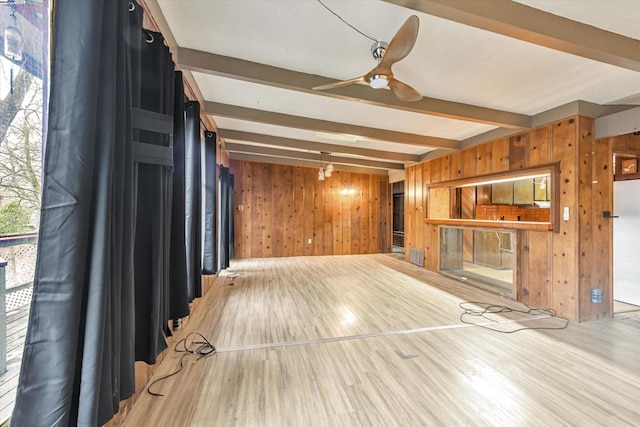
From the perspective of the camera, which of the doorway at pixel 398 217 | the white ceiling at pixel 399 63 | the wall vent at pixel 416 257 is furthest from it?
the doorway at pixel 398 217

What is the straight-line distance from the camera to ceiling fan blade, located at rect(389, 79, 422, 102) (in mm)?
2221

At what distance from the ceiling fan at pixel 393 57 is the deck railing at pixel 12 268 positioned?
2.08m

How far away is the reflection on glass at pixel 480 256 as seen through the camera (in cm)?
407

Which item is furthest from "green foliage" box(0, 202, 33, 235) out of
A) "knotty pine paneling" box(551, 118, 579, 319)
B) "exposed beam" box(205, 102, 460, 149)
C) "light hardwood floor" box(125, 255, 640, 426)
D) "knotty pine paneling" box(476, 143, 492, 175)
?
"knotty pine paneling" box(476, 143, 492, 175)

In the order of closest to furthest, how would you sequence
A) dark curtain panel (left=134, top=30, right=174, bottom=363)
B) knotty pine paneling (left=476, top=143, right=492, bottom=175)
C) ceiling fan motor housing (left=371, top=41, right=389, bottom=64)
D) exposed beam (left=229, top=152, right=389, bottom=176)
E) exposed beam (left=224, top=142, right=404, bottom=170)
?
dark curtain panel (left=134, top=30, right=174, bottom=363), ceiling fan motor housing (left=371, top=41, right=389, bottom=64), knotty pine paneling (left=476, top=143, right=492, bottom=175), exposed beam (left=224, top=142, right=404, bottom=170), exposed beam (left=229, top=152, right=389, bottom=176)

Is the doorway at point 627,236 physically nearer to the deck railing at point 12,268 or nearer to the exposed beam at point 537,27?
the exposed beam at point 537,27

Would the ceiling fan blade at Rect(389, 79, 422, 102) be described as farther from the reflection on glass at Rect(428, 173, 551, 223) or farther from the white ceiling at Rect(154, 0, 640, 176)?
the reflection on glass at Rect(428, 173, 551, 223)

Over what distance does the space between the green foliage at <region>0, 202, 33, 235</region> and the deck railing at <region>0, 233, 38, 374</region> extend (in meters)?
0.02

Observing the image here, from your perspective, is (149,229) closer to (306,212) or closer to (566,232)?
(566,232)

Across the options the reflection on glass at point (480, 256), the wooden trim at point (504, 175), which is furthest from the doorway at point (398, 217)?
the reflection on glass at point (480, 256)

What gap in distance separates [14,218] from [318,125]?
359cm

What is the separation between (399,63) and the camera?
2.42m

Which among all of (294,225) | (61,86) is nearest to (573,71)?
(61,86)

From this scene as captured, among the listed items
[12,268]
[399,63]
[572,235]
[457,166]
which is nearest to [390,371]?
[12,268]
